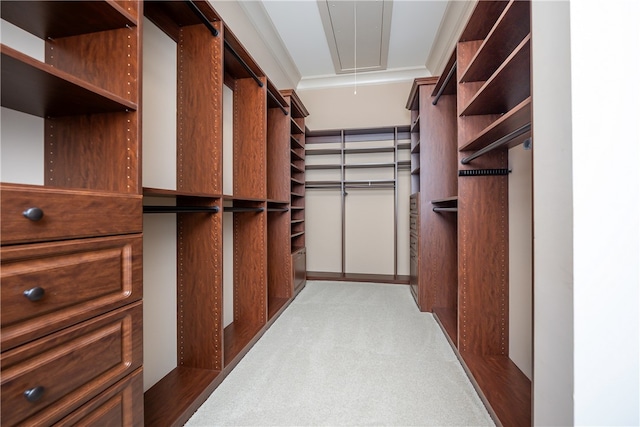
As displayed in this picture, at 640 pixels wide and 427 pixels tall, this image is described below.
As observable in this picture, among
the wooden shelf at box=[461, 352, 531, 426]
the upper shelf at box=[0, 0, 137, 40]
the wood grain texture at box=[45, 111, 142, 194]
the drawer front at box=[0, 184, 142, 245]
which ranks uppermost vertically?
the upper shelf at box=[0, 0, 137, 40]

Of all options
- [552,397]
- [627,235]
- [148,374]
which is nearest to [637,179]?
[627,235]

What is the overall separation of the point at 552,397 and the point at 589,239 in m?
0.55

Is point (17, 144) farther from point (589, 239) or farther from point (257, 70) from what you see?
point (589, 239)

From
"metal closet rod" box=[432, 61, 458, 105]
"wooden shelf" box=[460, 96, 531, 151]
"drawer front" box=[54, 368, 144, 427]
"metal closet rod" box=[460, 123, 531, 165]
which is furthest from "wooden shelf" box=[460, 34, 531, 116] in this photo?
"drawer front" box=[54, 368, 144, 427]

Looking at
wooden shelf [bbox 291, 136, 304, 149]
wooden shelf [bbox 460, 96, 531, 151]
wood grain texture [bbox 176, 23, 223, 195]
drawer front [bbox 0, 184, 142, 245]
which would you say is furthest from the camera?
wooden shelf [bbox 291, 136, 304, 149]

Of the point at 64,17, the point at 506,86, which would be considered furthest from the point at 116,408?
the point at 506,86

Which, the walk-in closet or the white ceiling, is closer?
the walk-in closet

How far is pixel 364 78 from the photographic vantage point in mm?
4004

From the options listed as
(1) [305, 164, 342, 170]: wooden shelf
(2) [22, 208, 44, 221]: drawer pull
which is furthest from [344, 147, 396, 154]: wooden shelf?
(2) [22, 208, 44, 221]: drawer pull

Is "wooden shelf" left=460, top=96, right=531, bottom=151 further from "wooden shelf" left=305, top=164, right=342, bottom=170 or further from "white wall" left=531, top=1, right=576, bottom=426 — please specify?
"wooden shelf" left=305, top=164, right=342, bottom=170

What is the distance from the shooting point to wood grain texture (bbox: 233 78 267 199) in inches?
90.2

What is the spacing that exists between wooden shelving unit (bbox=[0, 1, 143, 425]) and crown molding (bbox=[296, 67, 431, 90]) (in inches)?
134

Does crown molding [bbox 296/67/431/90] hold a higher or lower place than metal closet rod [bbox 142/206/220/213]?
higher

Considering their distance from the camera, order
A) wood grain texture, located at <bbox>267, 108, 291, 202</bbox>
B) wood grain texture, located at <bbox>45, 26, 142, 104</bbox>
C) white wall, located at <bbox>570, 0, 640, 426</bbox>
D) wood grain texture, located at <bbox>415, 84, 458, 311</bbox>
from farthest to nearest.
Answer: wood grain texture, located at <bbox>267, 108, 291, 202</bbox> → wood grain texture, located at <bbox>415, 84, 458, 311</bbox> → wood grain texture, located at <bbox>45, 26, 142, 104</bbox> → white wall, located at <bbox>570, 0, 640, 426</bbox>
